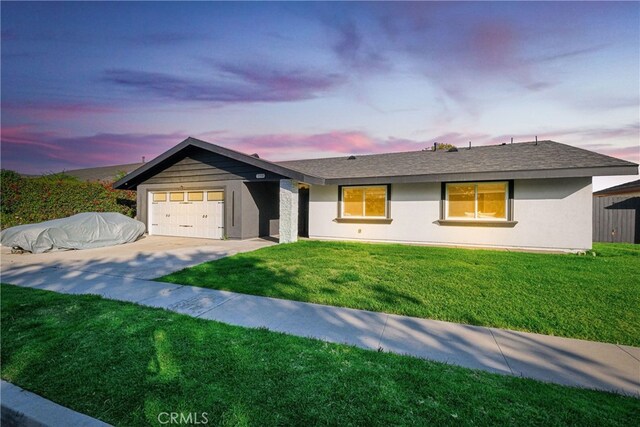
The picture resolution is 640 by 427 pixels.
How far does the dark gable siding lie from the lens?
39.8ft

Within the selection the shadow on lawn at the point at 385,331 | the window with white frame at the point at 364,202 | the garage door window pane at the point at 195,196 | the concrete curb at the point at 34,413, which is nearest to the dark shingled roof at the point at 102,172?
the garage door window pane at the point at 195,196

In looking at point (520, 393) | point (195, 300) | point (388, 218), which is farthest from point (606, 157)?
point (195, 300)

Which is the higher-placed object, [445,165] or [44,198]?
[445,165]

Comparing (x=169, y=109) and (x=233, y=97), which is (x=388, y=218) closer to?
(x=233, y=97)

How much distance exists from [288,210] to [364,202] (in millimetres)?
3252

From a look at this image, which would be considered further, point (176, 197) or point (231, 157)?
point (176, 197)

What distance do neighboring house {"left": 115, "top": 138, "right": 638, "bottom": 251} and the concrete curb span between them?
8880 mm

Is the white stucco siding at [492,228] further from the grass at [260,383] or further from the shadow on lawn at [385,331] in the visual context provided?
the grass at [260,383]

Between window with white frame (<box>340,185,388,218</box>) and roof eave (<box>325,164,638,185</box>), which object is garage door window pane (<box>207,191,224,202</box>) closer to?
roof eave (<box>325,164,638,185</box>)

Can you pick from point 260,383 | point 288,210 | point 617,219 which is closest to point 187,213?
point 288,210

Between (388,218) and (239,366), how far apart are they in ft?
31.3

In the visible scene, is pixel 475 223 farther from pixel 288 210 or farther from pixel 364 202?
pixel 288 210

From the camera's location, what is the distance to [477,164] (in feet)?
34.8

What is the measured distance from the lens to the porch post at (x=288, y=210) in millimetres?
11102
